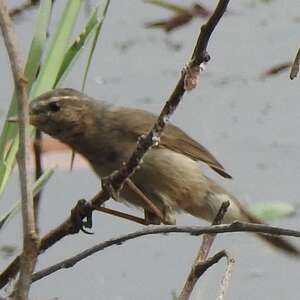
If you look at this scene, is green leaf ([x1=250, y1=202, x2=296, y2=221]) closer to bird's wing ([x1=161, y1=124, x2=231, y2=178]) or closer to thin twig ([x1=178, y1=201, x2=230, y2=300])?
bird's wing ([x1=161, y1=124, x2=231, y2=178])

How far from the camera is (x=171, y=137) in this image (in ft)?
10.9

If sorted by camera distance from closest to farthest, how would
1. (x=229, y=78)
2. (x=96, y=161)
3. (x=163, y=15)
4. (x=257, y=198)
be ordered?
(x=96, y=161) < (x=257, y=198) < (x=229, y=78) < (x=163, y=15)

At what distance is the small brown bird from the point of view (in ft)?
9.83

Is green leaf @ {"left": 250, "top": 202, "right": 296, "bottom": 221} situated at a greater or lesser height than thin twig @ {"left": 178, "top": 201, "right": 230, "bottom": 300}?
lesser

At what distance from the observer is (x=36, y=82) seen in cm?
199

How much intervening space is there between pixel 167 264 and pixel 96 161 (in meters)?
1.25

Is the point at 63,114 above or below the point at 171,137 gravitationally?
above

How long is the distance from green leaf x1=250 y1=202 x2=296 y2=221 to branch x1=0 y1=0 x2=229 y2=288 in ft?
7.77

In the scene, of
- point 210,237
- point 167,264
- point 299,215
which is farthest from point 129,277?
point 210,237

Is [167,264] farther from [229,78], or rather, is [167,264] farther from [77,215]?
[77,215]

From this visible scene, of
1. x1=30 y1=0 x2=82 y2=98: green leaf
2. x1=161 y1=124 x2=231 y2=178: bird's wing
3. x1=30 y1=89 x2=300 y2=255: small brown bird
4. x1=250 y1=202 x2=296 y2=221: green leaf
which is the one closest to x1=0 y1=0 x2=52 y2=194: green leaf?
x1=30 y1=0 x2=82 y2=98: green leaf

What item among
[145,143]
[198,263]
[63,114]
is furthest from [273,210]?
[145,143]

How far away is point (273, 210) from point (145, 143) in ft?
9.18

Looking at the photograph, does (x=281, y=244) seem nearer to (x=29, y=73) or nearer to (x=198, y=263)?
(x=29, y=73)
